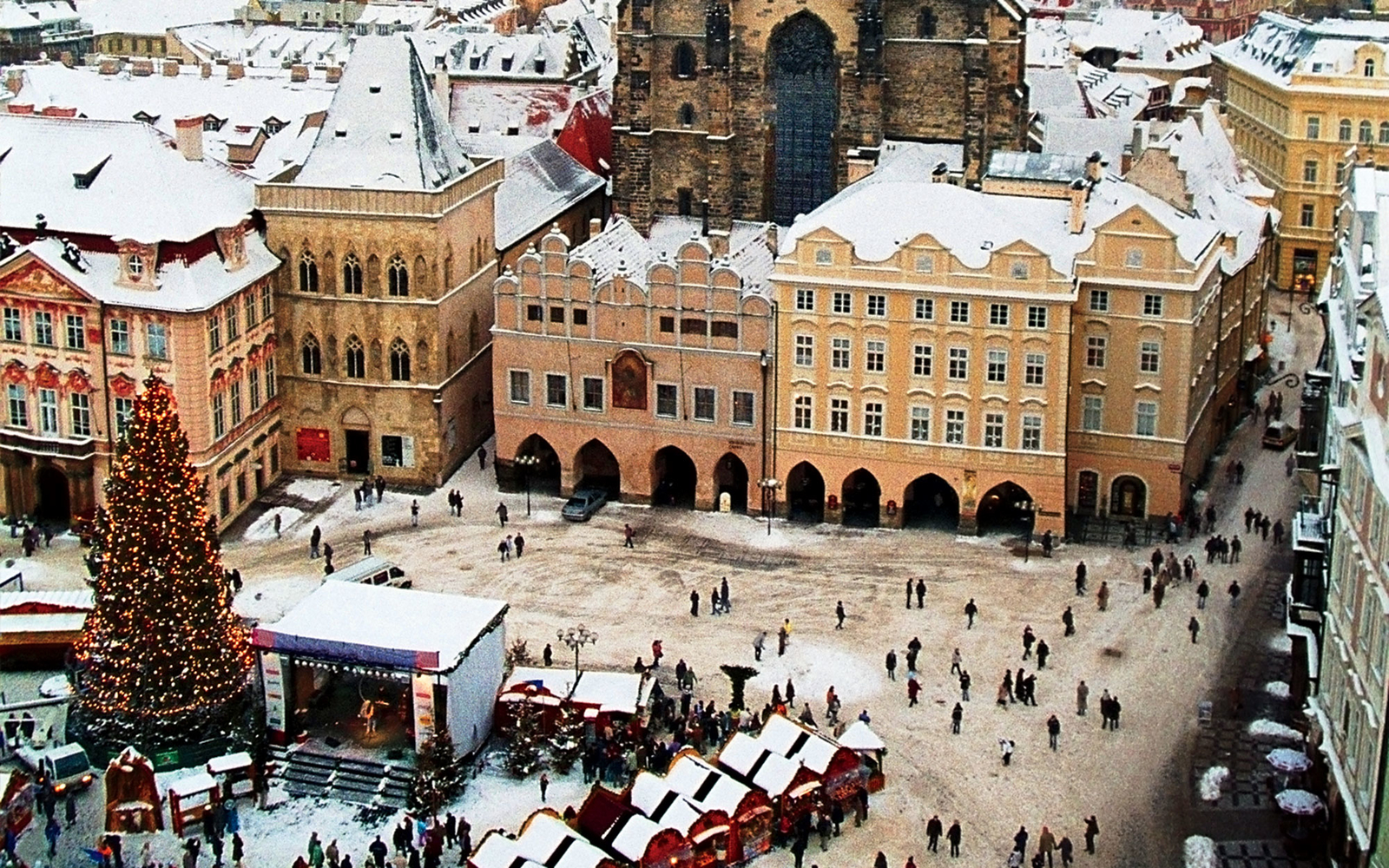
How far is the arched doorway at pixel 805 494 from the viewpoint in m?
94.0

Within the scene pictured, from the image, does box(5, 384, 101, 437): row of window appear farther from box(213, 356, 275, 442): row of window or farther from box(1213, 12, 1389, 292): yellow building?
box(1213, 12, 1389, 292): yellow building

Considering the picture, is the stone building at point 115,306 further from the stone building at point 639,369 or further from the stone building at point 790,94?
the stone building at point 790,94

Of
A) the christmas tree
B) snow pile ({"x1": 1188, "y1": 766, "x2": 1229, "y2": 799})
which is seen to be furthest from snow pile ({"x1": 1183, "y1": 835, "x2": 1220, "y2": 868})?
the christmas tree

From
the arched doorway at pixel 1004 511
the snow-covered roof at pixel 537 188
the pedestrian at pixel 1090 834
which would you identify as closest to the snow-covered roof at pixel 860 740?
the pedestrian at pixel 1090 834

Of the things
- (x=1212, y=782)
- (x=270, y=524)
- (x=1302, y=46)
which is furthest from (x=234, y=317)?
(x=1302, y=46)

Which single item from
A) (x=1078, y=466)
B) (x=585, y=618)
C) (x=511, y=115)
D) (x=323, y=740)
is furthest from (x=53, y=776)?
(x=511, y=115)

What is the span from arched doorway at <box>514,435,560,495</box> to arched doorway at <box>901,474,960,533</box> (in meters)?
16.2

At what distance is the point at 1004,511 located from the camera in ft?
306

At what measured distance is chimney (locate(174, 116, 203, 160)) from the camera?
94.2m

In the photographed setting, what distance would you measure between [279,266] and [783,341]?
2340 cm

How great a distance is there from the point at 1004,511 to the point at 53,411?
138 feet

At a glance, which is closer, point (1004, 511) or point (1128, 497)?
point (1128, 497)

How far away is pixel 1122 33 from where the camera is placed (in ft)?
588

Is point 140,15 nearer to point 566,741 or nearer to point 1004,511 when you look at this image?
point 1004,511
